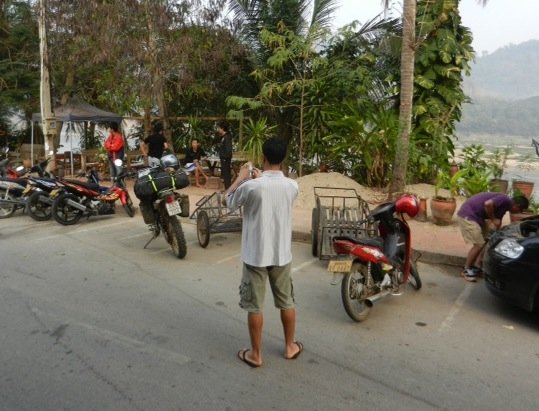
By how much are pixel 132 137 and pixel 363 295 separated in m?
12.3

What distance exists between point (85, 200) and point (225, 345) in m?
5.61

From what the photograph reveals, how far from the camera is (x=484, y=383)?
344 cm

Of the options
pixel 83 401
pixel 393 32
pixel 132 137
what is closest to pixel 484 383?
pixel 83 401

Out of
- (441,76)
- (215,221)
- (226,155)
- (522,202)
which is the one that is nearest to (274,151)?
(522,202)

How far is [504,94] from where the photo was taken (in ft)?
194

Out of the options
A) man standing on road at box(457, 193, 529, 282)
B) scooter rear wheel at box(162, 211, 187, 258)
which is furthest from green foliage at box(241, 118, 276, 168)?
man standing on road at box(457, 193, 529, 282)

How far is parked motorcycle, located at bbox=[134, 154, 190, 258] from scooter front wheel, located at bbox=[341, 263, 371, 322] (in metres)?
2.56

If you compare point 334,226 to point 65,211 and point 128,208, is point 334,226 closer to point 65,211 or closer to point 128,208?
point 128,208

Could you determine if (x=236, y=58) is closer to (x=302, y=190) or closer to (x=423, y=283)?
(x=302, y=190)

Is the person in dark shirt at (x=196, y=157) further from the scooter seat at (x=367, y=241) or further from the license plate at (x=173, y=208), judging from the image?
the scooter seat at (x=367, y=241)

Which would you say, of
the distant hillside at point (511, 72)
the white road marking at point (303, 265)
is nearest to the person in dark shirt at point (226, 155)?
the white road marking at point (303, 265)

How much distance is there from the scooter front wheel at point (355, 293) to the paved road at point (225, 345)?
10 centimetres

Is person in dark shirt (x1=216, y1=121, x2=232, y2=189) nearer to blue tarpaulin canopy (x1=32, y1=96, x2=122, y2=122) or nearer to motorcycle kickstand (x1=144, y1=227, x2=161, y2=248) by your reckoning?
blue tarpaulin canopy (x1=32, y1=96, x2=122, y2=122)

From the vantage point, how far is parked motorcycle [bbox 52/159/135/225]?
8.29 m
